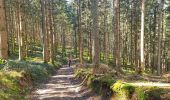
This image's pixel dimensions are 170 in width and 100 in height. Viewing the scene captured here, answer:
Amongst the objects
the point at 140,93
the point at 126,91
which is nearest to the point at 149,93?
the point at 140,93

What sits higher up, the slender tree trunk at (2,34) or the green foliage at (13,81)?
the slender tree trunk at (2,34)

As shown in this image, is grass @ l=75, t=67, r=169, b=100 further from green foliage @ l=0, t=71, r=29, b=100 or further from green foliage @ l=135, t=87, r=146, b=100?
green foliage @ l=0, t=71, r=29, b=100

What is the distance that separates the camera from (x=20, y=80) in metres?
17.7

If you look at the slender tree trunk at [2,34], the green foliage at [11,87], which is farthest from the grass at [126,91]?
the slender tree trunk at [2,34]

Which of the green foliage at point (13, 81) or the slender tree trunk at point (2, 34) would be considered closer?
the green foliage at point (13, 81)

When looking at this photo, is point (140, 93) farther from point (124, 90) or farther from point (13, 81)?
point (13, 81)

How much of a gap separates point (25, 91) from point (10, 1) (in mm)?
27760

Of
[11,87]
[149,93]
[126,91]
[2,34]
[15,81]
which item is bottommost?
[11,87]

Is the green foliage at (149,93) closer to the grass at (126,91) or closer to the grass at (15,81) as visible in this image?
the grass at (126,91)

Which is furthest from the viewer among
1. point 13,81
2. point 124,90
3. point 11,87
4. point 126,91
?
point 13,81

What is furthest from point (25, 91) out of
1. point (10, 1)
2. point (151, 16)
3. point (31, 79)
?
point (151, 16)

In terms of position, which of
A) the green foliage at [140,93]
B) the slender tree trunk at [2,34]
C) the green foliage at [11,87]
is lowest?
the green foliage at [11,87]

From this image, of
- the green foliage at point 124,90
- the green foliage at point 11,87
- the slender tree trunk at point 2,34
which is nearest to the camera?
the green foliage at point 124,90

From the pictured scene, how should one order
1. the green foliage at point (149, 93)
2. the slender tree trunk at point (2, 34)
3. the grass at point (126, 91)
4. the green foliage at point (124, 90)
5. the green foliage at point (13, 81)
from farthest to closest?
the slender tree trunk at point (2, 34), the green foliage at point (13, 81), the green foliage at point (124, 90), the grass at point (126, 91), the green foliage at point (149, 93)
